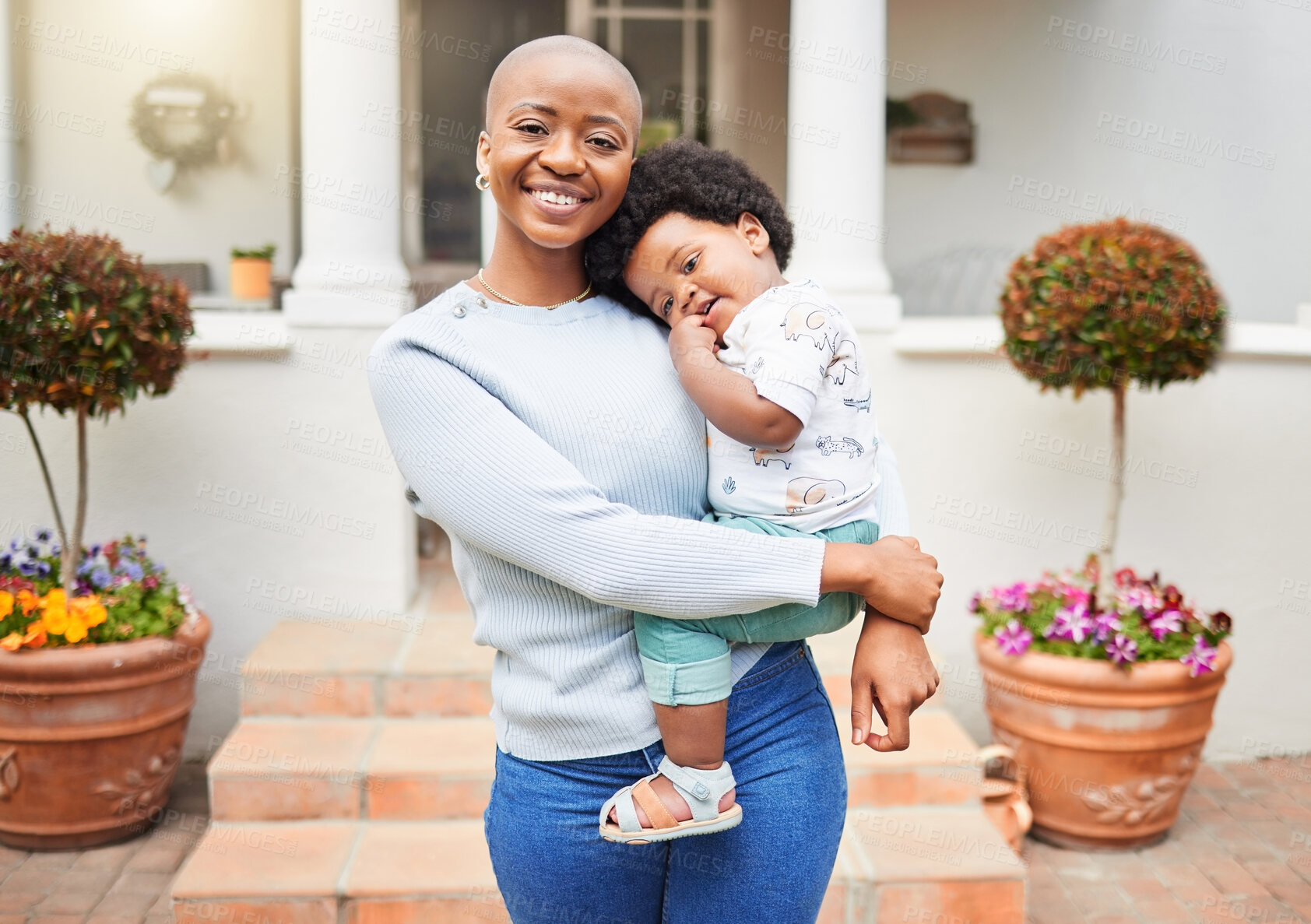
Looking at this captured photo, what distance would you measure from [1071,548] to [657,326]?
3.24 metres

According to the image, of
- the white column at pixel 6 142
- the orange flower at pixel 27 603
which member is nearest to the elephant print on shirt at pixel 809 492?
the orange flower at pixel 27 603

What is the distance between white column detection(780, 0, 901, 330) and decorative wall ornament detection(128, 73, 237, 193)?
3069 mm

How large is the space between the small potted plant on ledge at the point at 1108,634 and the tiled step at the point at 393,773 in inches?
14.9

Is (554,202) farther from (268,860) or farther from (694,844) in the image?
(268,860)

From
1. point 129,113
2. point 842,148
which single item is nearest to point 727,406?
point 842,148

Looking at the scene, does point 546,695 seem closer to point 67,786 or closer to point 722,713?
point 722,713

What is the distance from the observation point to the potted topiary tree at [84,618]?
3.46 meters

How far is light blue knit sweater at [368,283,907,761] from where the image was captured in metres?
1.34

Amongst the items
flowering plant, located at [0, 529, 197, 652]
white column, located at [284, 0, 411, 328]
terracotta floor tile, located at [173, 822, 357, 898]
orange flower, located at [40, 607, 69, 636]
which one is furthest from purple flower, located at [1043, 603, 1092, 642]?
orange flower, located at [40, 607, 69, 636]

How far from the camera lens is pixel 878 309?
4.37 metres

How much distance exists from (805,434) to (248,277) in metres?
4.63

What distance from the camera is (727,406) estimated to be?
4.74 ft

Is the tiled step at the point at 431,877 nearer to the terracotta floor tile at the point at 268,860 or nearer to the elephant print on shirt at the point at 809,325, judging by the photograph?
the terracotta floor tile at the point at 268,860

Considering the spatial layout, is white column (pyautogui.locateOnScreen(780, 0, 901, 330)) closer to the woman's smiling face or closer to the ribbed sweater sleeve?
the woman's smiling face
